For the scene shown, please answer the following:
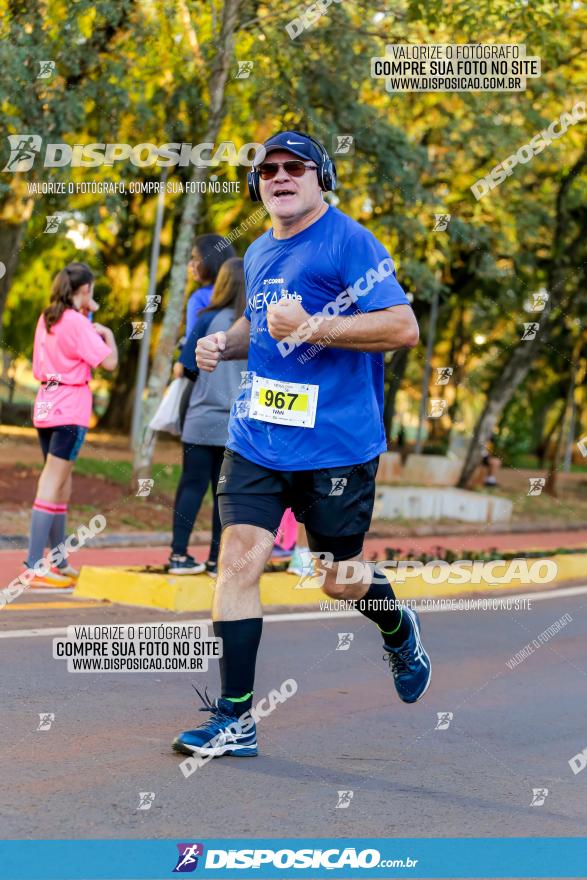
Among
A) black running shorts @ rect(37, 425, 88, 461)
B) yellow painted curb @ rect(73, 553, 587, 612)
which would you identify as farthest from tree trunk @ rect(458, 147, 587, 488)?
black running shorts @ rect(37, 425, 88, 461)

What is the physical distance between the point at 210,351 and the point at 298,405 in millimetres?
459

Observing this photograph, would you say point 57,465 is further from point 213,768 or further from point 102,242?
point 102,242

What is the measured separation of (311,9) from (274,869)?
12772 mm

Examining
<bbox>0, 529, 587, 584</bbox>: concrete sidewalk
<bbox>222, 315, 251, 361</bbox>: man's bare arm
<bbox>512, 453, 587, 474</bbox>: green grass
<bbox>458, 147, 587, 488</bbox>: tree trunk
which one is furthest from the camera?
<bbox>512, 453, 587, 474</bbox>: green grass

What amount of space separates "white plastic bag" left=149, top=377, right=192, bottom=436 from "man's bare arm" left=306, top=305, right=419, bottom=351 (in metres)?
4.07

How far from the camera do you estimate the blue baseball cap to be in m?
5.15

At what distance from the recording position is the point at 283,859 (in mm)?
3955

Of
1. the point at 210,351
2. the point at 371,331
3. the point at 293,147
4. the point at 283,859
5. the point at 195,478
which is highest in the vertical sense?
the point at 293,147

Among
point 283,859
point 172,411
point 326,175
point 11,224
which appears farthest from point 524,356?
point 283,859

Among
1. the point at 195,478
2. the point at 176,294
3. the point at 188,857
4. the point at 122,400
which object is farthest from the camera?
the point at 122,400

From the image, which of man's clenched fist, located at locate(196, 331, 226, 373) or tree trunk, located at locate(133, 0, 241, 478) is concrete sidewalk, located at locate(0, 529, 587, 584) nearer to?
tree trunk, located at locate(133, 0, 241, 478)

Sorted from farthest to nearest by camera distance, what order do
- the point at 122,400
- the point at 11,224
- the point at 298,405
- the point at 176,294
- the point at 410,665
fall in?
the point at 122,400 → the point at 11,224 → the point at 176,294 → the point at 410,665 → the point at 298,405

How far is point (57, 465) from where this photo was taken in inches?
358

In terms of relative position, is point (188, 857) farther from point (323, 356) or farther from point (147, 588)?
point (147, 588)
